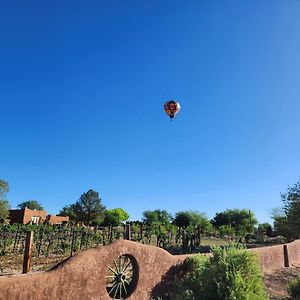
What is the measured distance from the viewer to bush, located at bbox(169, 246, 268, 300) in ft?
32.1

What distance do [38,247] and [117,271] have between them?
15853mm

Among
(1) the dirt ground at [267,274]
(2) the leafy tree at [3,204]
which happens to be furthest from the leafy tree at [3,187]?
(1) the dirt ground at [267,274]

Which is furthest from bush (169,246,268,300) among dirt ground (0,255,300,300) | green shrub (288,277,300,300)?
dirt ground (0,255,300,300)

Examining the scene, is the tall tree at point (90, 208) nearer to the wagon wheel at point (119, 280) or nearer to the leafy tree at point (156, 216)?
the leafy tree at point (156, 216)

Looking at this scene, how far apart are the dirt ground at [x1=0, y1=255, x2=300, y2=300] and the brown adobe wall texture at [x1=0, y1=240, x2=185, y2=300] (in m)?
5.21

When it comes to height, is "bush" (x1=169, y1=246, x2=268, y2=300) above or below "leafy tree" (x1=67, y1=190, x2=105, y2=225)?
below

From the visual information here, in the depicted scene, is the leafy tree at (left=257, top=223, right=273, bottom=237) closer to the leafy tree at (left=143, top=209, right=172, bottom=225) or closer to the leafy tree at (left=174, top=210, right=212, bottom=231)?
the leafy tree at (left=174, top=210, right=212, bottom=231)

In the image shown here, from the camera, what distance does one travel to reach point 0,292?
27.5 feet

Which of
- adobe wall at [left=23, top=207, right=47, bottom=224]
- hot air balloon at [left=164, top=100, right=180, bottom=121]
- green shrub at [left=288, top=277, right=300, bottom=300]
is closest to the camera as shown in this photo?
green shrub at [left=288, top=277, right=300, bottom=300]

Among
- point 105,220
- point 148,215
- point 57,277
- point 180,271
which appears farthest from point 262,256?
point 148,215

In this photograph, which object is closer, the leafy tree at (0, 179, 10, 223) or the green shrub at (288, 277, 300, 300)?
the green shrub at (288, 277, 300, 300)

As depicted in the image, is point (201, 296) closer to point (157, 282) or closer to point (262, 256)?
point (157, 282)

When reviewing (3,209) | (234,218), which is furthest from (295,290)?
(234,218)

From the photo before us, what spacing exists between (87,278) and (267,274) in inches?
432
